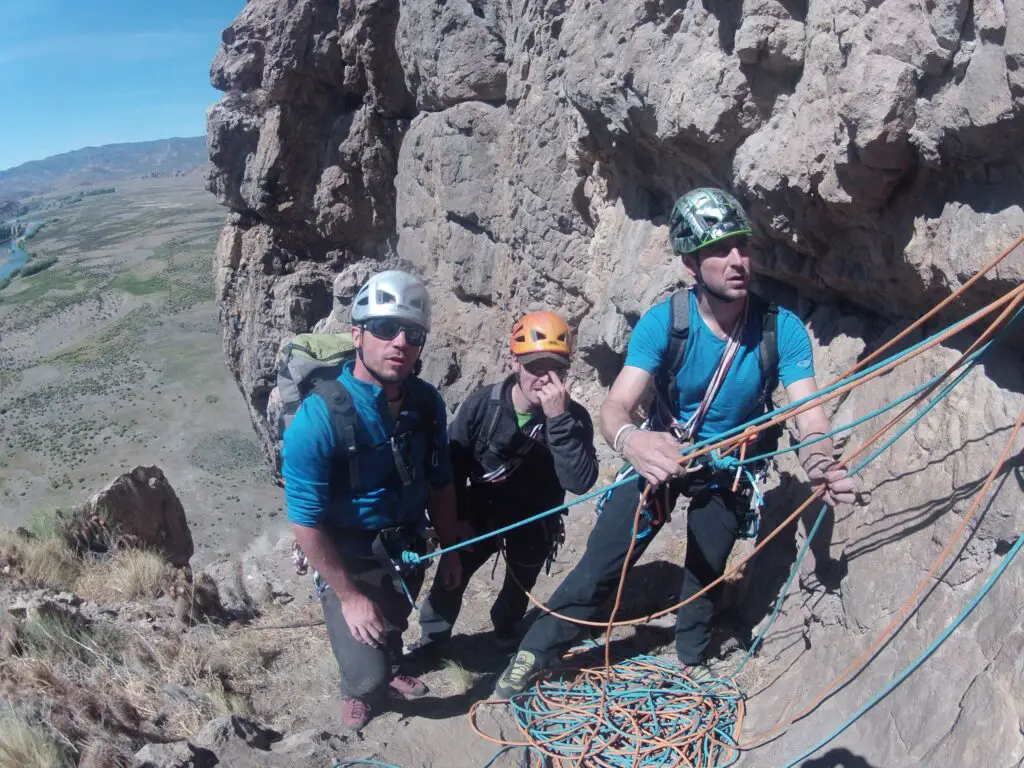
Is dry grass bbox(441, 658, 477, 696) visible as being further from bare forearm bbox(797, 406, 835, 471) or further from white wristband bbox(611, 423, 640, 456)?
bare forearm bbox(797, 406, 835, 471)

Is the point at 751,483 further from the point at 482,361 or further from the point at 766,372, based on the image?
the point at 482,361

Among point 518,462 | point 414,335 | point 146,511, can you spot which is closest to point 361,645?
point 518,462

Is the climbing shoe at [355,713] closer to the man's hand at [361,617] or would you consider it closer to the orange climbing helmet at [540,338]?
the man's hand at [361,617]

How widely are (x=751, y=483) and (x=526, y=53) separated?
7.50m

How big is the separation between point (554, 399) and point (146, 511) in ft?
16.0

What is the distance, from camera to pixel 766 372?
3.35m

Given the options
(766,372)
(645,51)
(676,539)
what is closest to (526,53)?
(645,51)

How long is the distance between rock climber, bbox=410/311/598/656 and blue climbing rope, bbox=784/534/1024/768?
1340 millimetres

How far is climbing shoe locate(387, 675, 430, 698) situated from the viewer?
402 cm

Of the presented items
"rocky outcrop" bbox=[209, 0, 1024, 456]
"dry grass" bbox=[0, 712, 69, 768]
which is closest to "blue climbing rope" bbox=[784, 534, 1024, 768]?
"rocky outcrop" bbox=[209, 0, 1024, 456]

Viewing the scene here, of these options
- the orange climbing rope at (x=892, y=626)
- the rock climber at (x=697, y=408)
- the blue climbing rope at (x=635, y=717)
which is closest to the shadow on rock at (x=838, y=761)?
the orange climbing rope at (x=892, y=626)

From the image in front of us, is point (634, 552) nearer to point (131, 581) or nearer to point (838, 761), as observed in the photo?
point (838, 761)

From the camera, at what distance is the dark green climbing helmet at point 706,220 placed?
3.16m

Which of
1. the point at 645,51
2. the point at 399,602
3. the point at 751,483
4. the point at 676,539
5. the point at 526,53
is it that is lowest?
the point at 676,539
